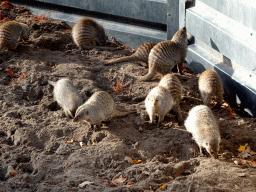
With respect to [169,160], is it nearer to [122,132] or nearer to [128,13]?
[122,132]

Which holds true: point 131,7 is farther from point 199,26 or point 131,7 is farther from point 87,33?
point 199,26

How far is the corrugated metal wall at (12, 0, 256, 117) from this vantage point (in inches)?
164

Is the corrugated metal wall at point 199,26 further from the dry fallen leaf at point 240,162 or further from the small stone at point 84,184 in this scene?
the small stone at point 84,184

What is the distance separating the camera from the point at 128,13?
5.97 meters

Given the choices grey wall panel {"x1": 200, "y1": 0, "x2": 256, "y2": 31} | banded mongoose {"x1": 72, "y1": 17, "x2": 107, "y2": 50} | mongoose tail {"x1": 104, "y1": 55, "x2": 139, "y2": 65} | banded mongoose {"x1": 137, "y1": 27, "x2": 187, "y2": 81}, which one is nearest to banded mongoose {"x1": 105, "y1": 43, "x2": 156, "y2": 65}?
mongoose tail {"x1": 104, "y1": 55, "x2": 139, "y2": 65}

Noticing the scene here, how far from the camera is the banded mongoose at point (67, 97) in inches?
167

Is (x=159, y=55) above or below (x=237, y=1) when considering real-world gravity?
below

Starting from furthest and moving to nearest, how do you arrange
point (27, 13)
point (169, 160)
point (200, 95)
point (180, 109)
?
point (27, 13)
point (200, 95)
point (180, 109)
point (169, 160)

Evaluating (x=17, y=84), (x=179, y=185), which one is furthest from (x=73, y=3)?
(x=179, y=185)

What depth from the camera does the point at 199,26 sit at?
5.06 metres

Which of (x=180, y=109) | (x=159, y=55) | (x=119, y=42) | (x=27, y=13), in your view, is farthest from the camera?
Result: (x=27, y=13)

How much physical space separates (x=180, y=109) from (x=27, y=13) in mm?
4459

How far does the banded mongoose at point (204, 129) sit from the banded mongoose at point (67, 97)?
4.59 ft

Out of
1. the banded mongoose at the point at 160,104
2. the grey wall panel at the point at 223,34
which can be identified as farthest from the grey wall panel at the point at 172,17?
the banded mongoose at the point at 160,104
